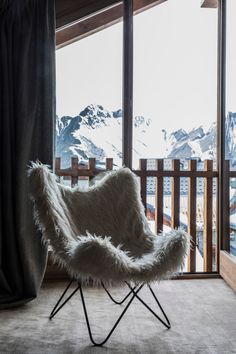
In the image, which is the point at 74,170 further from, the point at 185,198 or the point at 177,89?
the point at 177,89

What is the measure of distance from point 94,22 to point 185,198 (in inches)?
60.6

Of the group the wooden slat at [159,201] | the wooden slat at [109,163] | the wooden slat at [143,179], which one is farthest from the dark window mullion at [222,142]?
the wooden slat at [109,163]

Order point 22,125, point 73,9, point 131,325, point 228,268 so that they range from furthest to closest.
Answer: point 73,9, point 228,268, point 22,125, point 131,325

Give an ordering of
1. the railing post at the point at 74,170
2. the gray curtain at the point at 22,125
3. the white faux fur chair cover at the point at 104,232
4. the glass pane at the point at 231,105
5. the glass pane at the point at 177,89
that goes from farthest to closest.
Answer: the glass pane at the point at 177,89, the railing post at the point at 74,170, the glass pane at the point at 231,105, the gray curtain at the point at 22,125, the white faux fur chair cover at the point at 104,232

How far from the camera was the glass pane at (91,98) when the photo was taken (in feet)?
9.40

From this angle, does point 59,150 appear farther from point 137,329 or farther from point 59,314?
point 137,329

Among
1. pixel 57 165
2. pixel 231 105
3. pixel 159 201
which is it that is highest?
pixel 231 105

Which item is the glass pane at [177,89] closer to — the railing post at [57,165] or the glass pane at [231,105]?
the glass pane at [231,105]

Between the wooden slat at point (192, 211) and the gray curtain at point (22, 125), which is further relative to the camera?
the wooden slat at point (192, 211)

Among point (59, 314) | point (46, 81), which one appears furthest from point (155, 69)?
point (59, 314)

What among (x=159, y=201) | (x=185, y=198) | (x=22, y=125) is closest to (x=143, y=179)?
(x=159, y=201)

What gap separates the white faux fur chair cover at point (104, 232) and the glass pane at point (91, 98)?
650 mm

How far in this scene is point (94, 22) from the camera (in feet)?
9.43

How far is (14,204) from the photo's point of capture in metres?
2.42
